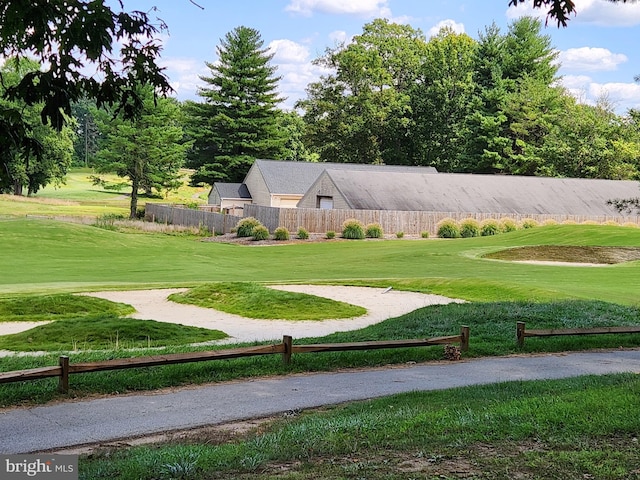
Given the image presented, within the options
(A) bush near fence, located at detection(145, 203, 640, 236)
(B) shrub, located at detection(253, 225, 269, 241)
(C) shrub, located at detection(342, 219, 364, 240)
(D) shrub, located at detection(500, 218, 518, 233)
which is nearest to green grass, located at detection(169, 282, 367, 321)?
(B) shrub, located at detection(253, 225, 269, 241)

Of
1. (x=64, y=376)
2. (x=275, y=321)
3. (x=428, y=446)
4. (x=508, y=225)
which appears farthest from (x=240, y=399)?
(x=508, y=225)

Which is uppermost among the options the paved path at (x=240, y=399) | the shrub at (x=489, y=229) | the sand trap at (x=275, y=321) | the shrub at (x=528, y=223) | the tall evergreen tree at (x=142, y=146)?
the tall evergreen tree at (x=142, y=146)

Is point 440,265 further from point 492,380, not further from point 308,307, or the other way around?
point 492,380

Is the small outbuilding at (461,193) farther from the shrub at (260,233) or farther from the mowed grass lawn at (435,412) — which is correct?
the mowed grass lawn at (435,412)

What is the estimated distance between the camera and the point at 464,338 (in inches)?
477

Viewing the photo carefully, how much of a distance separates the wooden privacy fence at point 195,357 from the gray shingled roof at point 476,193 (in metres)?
37.5

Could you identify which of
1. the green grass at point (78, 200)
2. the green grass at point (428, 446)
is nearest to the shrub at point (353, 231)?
the green grass at point (78, 200)

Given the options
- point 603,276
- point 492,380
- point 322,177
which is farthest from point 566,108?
point 492,380

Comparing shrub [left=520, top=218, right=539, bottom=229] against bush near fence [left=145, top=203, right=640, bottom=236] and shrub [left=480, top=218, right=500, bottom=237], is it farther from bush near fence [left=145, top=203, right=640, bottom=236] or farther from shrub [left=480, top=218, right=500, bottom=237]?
shrub [left=480, top=218, right=500, bottom=237]

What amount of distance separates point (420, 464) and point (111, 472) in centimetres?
231

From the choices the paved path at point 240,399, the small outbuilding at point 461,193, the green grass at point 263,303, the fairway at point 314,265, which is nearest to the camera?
the paved path at point 240,399

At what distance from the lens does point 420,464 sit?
5590 millimetres

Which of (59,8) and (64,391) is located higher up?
(59,8)

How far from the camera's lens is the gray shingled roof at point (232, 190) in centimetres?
6366
